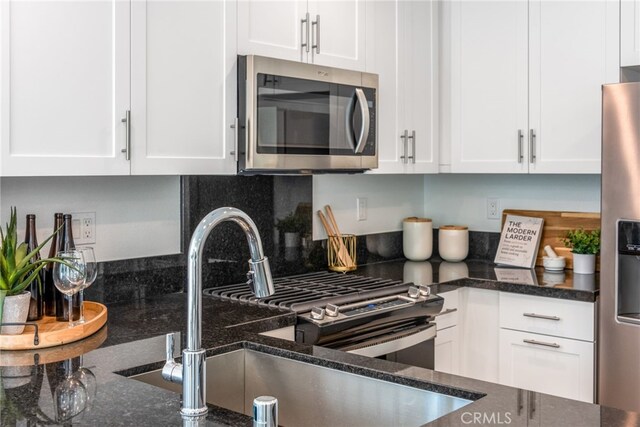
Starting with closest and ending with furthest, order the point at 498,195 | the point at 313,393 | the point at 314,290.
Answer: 1. the point at 313,393
2. the point at 314,290
3. the point at 498,195

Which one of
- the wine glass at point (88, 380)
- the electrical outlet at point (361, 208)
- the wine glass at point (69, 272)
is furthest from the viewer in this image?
the electrical outlet at point (361, 208)

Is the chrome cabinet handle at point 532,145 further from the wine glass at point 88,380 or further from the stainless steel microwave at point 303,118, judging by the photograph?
the wine glass at point 88,380

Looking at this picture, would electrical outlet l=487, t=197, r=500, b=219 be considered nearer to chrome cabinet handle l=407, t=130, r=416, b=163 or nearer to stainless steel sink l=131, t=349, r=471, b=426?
chrome cabinet handle l=407, t=130, r=416, b=163

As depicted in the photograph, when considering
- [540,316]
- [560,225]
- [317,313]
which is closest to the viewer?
[317,313]

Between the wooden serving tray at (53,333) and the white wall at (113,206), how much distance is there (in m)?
0.37

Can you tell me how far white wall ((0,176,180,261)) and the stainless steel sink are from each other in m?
0.81

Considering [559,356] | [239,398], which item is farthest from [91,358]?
[559,356]

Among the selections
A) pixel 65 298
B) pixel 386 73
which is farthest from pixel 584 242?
pixel 65 298

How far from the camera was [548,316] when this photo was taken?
2.96 metres

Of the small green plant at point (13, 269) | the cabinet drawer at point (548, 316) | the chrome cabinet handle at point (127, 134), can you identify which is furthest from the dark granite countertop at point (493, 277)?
the small green plant at point (13, 269)

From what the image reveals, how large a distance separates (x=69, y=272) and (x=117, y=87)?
597 millimetres

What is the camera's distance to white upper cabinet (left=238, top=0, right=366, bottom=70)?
A: 262cm

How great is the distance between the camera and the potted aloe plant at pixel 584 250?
10.5ft

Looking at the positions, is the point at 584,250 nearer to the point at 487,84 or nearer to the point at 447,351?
the point at 447,351
